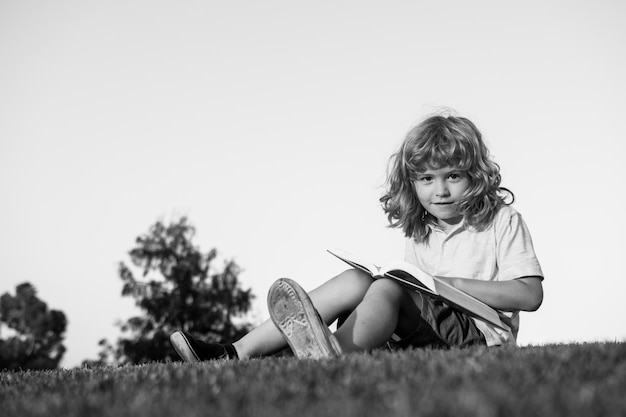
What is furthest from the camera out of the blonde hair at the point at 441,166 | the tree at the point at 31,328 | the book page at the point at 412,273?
the tree at the point at 31,328

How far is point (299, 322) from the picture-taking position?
150 inches

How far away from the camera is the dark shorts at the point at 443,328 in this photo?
4473 millimetres

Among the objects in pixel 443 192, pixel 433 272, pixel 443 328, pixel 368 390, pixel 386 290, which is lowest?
pixel 368 390

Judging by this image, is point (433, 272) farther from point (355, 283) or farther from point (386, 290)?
point (386, 290)

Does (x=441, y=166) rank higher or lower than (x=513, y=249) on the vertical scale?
higher

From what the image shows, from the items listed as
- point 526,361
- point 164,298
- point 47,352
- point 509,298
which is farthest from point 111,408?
point 47,352

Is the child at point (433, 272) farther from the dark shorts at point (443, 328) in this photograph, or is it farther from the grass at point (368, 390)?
the grass at point (368, 390)

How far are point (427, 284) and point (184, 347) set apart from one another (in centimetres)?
173

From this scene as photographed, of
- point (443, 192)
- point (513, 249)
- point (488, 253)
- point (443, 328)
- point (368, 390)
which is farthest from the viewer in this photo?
point (443, 192)

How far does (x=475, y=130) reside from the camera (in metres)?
5.76

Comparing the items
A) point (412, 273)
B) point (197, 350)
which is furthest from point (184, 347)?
point (412, 273)

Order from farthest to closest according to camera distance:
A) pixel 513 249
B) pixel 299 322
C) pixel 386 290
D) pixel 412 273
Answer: pixel 513 249, pixel 386 290, pixel 412 273, pixel 299 322

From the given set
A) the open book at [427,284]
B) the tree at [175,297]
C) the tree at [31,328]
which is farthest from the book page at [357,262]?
the tree at [31,328]

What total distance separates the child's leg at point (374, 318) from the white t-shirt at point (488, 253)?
754 millimetres
